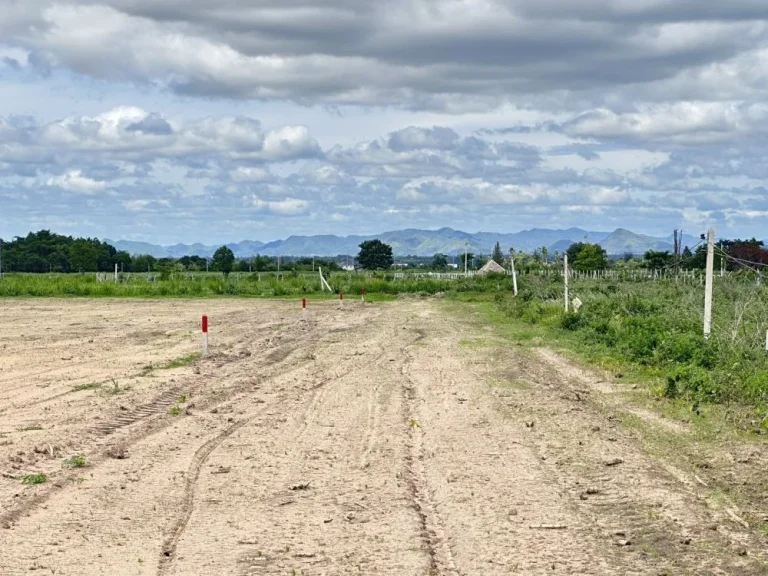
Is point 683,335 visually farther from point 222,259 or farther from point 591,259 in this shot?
point 222,259

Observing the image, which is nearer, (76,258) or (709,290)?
(709,290)

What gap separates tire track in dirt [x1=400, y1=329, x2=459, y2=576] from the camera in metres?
6.54

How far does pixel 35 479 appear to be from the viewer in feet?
28.9

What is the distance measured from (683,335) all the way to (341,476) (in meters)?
10.6

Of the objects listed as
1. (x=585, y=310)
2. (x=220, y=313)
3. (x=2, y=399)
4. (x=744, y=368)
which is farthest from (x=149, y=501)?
(x=220, y=313)

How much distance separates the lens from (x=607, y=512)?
7816 mm

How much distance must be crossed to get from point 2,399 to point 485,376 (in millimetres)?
8108

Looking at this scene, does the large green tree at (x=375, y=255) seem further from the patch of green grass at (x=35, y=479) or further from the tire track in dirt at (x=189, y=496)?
the patch of green grass at (x=35, y=479)

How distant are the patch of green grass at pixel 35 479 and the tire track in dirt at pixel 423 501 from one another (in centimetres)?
342

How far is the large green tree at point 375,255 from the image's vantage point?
122 meters

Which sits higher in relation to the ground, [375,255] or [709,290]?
[375,255]

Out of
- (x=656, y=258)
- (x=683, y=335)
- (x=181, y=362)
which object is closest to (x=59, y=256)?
(x=656, y=258)

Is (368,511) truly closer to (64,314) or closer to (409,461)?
(409,461)

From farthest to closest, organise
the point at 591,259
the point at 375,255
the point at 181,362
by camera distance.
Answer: the point at 375,255, the point at 591,259, the point at 181,362
